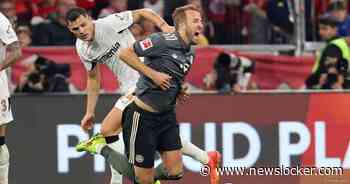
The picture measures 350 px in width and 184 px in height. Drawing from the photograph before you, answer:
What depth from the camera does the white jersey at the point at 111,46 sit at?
12445 mm

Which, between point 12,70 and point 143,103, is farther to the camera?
point 12,70

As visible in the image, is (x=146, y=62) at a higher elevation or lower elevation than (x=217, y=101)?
higher

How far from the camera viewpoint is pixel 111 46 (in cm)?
1247

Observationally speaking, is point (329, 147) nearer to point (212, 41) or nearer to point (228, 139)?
point (228, 139)

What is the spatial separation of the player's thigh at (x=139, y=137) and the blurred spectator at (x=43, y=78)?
3129mm

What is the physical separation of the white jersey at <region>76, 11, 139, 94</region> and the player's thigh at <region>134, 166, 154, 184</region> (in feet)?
3.74

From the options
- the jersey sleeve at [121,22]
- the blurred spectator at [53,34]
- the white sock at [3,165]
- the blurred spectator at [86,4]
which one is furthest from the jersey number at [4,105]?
the blurred spectator at [86,4]

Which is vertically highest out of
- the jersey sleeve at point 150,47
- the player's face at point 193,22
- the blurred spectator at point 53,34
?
the player's face at point 193,22

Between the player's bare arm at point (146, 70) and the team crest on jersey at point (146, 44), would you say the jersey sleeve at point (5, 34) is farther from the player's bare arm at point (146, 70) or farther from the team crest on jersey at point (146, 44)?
the team crest on jersey at point (146, 44)

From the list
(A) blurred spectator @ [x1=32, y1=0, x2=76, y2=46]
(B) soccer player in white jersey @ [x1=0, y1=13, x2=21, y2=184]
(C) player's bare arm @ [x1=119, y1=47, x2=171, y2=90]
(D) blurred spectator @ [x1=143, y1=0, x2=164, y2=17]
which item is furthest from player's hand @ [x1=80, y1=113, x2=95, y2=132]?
(D) blurred spectator @ [x1=143, y1=0, x2=164, y2=17]

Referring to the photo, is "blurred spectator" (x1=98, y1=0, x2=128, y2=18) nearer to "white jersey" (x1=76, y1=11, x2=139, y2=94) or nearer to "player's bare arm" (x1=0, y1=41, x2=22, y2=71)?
"white jersey" (x1=76, y1=11, x2=139, y2=94)

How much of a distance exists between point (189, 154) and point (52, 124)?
1945 millimetres

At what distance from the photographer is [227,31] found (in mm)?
17250

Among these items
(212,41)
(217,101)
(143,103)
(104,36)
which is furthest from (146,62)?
(212,41)
